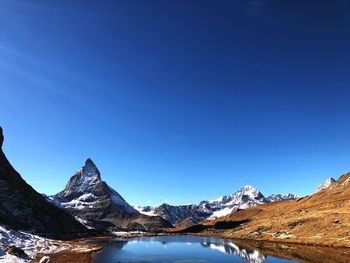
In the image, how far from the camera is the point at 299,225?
170500 mm

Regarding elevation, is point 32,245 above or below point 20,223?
below

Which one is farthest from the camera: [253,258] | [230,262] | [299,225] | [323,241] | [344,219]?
[299,225]

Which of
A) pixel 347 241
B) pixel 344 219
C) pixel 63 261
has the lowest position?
pixel 63 261

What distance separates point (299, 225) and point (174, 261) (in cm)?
9011

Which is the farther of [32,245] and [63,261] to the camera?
[32,245]

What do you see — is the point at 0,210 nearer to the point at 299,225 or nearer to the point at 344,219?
the point at 299,225

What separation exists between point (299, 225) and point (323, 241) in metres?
36.1

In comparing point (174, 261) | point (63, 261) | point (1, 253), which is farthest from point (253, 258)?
point (1, 253)

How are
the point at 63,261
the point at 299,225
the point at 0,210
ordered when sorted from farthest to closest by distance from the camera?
the point at 0,210
the point at 299,225
the point at 63,261

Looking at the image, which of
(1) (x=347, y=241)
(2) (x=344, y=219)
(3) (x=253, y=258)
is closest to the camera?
(3) (x=253, y=258)

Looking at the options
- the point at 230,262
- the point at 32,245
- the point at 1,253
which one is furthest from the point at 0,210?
the point at 230,262

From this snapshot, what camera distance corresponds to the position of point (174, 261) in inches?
4067

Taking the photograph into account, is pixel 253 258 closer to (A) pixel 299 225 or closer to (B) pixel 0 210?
(A) pixel 299 225

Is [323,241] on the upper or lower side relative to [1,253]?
upper
